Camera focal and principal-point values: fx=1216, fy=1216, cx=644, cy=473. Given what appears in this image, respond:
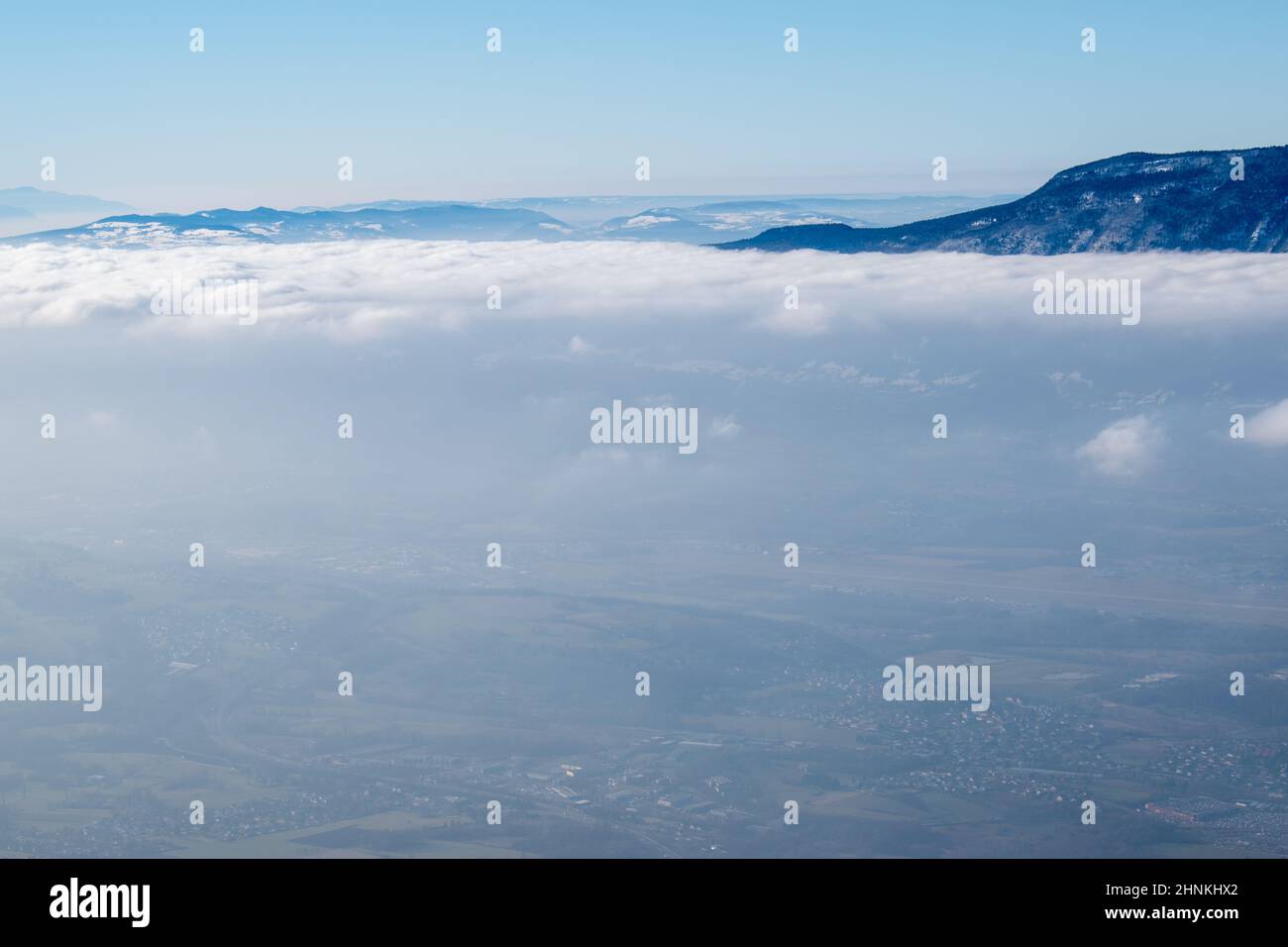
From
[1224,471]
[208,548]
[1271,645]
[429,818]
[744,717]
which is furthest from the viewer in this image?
[1224,471]

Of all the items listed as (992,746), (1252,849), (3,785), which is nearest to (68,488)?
(3,785)

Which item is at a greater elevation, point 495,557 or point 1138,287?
point 1138,287

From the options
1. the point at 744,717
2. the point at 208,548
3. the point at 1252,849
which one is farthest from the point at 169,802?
the point at 208,548

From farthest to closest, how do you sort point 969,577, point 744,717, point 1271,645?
point 969,577 < point 1271,645 < point 744,717

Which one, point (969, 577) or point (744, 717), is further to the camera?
point (969, 577)
